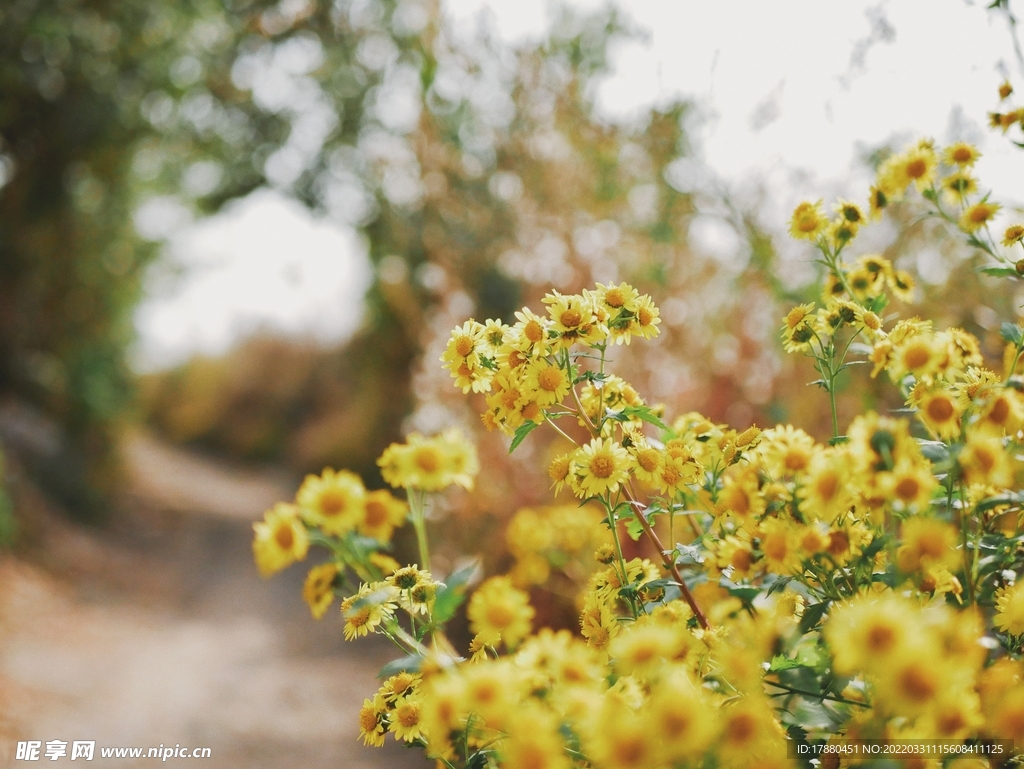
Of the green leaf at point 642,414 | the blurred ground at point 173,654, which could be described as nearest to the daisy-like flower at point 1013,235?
the green leaf at point 642,414

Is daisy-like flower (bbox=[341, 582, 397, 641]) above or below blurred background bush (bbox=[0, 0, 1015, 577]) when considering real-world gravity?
below

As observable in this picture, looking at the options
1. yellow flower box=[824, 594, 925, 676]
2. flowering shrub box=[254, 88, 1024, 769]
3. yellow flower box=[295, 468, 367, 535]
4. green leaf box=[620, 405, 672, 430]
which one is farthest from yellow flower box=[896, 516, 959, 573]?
yellow flower box=[295, 468, 367, 535]

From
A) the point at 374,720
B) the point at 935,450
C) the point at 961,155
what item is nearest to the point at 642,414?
the point at 935,450

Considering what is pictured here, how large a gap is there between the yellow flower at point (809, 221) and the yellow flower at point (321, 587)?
1062 millimetres

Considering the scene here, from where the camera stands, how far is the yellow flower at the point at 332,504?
792 millimetres

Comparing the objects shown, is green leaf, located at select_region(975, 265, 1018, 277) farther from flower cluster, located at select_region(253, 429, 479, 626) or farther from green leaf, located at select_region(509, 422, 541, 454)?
flower cluster, located at select_region(253, 429, 479, 626)

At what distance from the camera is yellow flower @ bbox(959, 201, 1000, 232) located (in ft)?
4.23

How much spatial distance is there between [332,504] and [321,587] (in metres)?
0.12

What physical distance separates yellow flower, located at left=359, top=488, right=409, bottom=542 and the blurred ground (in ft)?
8.90

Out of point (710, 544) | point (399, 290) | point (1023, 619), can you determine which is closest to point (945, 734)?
point (1023, 619)

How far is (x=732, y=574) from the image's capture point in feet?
3.02

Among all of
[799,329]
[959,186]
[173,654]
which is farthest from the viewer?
[173,654]

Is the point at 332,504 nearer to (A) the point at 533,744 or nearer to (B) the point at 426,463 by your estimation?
(B) the point at 426,463

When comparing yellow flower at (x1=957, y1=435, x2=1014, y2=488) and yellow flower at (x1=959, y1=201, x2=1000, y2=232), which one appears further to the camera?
yellow flower at (x1=959, y1=201, x2=1000, y2=232)
